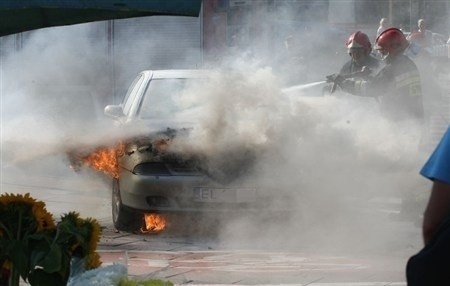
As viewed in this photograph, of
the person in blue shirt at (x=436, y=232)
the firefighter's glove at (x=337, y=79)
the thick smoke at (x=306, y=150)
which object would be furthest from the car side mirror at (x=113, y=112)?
the person in blue shirt at (x=436, y=232)

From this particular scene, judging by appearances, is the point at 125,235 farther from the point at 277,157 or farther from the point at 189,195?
the point at 277,157

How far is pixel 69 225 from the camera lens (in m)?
4.80

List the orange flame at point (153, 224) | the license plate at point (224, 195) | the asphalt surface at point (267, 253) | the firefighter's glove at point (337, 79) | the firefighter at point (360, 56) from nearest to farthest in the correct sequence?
1. the asphalt surface at point (267, 253)
2. the license plate at point (224, 195)
3. the orange flame at point (153, 224)
4. the firefighter's glove at point (337, 79)
5. the firefighter at point (360, 56)

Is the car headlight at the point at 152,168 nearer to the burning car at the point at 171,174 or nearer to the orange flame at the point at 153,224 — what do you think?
the burning car at the point at 171,174

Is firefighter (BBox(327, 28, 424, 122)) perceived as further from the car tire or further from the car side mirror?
the car tire

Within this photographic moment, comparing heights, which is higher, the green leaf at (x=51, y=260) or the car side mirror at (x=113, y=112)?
the car side mirror at (x=113, y=112)

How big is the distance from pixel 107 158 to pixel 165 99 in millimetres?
969

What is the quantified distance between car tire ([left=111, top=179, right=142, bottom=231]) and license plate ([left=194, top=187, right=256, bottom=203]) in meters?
0.82

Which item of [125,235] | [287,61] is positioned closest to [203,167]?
[125,235]

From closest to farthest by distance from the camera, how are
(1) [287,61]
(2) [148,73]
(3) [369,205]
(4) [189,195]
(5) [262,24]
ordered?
(4) [189,195] → (3) [369,205] → (2) [148,73] → (1) [287,61] → (5) [262,24]

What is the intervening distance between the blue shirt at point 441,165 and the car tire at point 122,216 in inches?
251

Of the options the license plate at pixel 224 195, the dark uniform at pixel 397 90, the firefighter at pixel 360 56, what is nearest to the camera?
the license plate at pixel 224 195

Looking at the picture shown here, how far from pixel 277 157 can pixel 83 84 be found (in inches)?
408

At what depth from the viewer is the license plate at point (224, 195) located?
9.26 m
